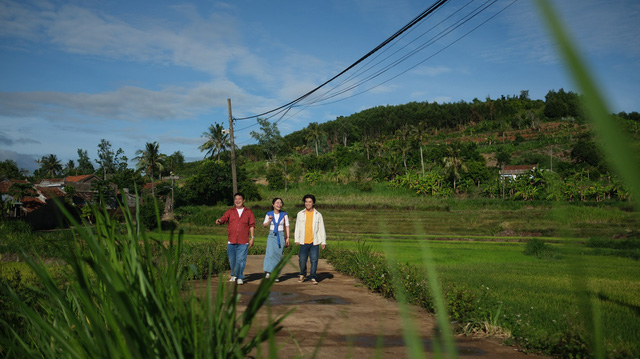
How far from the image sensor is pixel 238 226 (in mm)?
8492

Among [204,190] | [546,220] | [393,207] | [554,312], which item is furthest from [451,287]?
[204,190]

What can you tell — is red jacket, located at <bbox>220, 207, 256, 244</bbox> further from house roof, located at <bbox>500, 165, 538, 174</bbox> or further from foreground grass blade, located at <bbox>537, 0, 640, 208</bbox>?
house roof, located at <bbox>500, 165, 538, 174</bbox>

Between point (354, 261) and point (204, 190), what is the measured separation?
5271cm

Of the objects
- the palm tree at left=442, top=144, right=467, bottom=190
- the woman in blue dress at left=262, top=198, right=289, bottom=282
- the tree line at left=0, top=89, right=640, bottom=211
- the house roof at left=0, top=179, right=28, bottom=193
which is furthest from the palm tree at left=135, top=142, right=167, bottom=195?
the woman in blue dress at left=262, top=198, right=289, bottom=282

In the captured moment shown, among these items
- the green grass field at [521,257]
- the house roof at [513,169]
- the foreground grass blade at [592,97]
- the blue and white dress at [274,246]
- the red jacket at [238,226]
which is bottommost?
the green grass field at [521,257]

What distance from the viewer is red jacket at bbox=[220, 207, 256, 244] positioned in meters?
8.44

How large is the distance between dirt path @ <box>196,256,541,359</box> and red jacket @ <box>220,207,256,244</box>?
3.95 ft

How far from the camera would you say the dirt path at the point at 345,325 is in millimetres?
3867

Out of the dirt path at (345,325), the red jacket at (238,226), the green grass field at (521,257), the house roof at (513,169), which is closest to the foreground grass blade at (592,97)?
the green grass field at (521,257)

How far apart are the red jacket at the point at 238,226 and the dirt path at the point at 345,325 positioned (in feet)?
3.95

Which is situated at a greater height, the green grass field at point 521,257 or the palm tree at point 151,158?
the palm tree at point 151,158

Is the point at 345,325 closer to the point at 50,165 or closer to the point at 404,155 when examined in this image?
the point at 404,155

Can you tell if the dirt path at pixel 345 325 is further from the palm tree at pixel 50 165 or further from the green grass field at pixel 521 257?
the palm tree at pixel 50 165

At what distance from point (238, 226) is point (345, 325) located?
5248 millimetres
